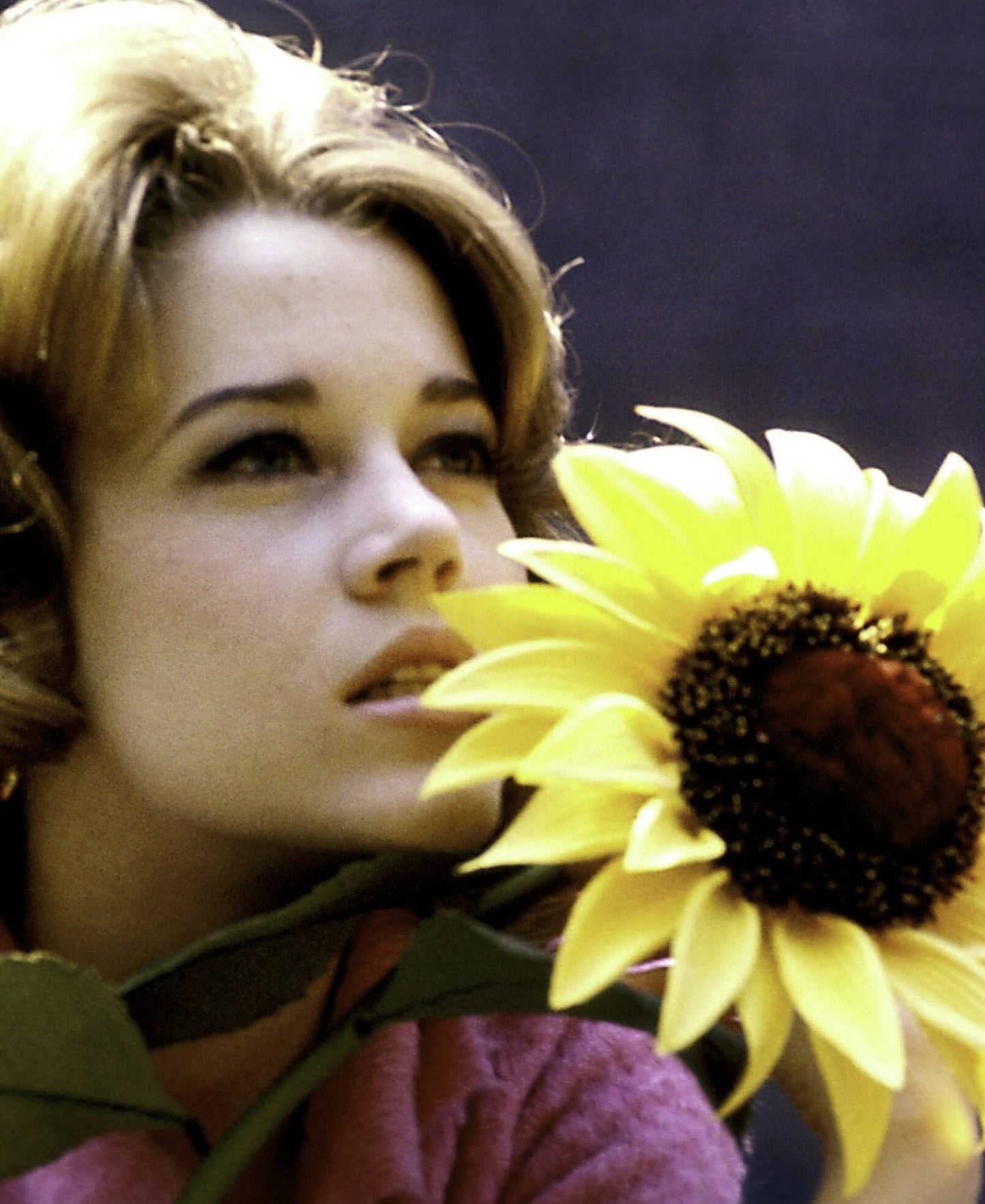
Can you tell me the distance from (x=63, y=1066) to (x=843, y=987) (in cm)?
16

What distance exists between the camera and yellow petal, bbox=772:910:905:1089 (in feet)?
0.86

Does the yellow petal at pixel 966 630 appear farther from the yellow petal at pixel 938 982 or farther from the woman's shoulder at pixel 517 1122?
the woman's shoulder at pixel 517 1122

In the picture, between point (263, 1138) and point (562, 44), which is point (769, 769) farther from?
point (562, 44)

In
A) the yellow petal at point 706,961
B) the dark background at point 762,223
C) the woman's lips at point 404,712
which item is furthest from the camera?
the dark background at point 762,223

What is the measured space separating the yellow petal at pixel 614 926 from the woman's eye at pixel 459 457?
0.67 ft

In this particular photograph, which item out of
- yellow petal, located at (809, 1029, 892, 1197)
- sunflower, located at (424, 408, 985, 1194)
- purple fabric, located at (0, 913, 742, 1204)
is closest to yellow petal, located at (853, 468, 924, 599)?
sunflower, located at (424, 408, 985, 1194)

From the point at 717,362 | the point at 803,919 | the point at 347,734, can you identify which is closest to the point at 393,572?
the point at 347,734

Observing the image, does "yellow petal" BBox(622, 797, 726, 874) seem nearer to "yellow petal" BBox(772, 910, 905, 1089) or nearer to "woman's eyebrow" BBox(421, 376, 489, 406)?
"yellow petal" BBox(772, 910, 905, 1089)

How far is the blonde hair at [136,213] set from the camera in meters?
0.43

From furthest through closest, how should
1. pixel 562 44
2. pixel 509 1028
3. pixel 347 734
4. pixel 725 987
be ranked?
pixel 562 44 → pixel 509 1028 → pixel 347 734 → pixel 725 987

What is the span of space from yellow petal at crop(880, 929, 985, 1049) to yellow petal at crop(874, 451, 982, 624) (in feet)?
0.24

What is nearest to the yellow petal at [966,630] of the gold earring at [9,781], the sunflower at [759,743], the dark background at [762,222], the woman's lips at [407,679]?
the sunflower at [759,743]

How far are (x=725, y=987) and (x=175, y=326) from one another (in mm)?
252

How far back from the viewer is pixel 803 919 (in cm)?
29
